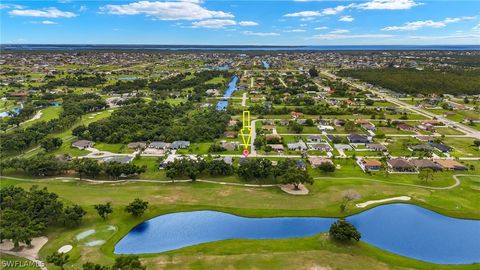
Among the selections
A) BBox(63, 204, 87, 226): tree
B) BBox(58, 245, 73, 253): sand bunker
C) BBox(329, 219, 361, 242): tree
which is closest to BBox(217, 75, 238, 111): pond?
BBox(63, 204, 87, 226): tree

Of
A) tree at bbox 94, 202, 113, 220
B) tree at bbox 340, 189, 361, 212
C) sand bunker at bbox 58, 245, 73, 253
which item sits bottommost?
sand bunker at bbox 58, 245, 73, 253

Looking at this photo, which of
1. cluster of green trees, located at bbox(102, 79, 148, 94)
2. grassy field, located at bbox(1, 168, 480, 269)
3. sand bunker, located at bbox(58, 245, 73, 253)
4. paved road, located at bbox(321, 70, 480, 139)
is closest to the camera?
grassy field, located at bbox(1, 168, 480, 269)

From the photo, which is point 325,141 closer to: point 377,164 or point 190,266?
point 377,164

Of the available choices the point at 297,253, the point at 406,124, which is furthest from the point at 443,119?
the point at 297,253

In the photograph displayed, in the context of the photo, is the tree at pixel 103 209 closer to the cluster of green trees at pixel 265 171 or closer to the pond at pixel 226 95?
the cluster of green trees at pixel 265 171

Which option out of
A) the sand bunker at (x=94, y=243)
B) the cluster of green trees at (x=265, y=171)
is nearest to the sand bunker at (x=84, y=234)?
the sand bunker at (x=94, y=243)

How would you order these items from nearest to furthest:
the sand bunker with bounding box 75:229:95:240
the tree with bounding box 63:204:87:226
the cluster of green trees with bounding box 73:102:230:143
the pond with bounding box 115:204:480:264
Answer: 1. the pond with bounding box 115:204:480:264
2. the sand bunker with bounding box 75:229:95:240
3. the tree with bounding box 63:204:87:226
4. the cluster of green trees with bounding box 73:102:230:143

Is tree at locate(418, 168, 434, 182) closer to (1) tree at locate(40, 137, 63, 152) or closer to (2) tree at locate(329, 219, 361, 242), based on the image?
(2) tree at locate(329, 219, 361, 242)
